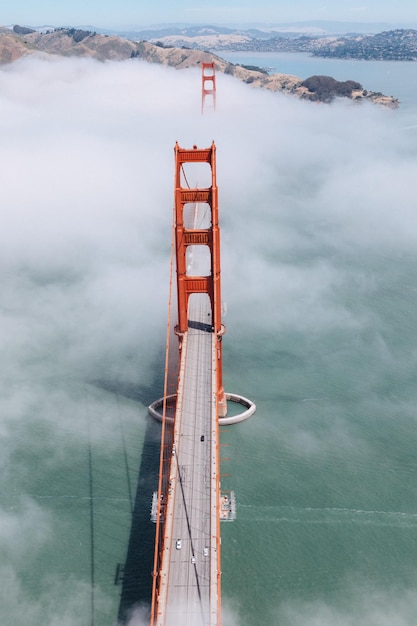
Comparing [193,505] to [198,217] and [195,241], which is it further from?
[198,217]

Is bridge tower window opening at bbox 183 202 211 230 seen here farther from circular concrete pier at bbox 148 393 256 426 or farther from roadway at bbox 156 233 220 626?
roadway at bbox 156 233 220 626

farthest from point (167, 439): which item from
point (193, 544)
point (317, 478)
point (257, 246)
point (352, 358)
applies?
point (257, 246)

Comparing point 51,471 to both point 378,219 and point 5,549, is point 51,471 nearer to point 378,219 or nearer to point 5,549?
point 5,549

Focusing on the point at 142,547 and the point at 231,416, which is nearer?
the point at 142,547

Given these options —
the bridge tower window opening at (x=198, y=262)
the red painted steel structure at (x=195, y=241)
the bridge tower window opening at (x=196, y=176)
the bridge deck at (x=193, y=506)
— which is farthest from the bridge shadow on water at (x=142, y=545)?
the bridge tower window opening at (x=196, y=176)

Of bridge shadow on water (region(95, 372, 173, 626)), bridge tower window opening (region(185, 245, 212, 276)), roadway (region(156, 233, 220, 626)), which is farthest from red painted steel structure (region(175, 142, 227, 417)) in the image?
bridge tower window opening (region(185, 245, 212, 276))

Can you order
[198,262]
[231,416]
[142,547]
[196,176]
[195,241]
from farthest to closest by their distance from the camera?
[196,176] → [198,262] → [231,416] → [195,241] → [142,547]

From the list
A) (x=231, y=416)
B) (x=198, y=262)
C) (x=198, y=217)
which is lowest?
(x=231, y=416)

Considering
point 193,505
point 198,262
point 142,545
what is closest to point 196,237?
point 193,505
